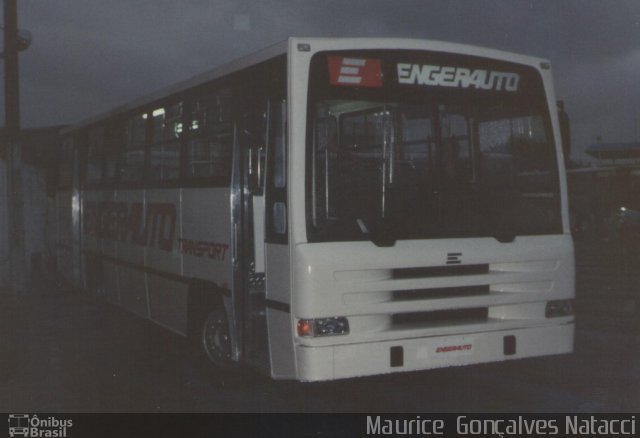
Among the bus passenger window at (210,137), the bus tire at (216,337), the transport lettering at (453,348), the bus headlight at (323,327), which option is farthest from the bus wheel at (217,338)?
the transport lettering at (453,348)

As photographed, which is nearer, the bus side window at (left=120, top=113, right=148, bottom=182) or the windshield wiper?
the windshield wiper

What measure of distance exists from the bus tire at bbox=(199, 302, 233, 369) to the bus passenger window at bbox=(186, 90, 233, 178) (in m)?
1.42

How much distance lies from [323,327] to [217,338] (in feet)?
7.41

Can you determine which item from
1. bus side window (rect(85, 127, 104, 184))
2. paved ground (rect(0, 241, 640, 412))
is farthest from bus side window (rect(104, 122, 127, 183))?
paved ground (rect(0, 241, 640, 412))

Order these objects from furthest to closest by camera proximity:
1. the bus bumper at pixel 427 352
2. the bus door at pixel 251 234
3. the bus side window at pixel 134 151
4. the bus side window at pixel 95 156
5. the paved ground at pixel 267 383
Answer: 1. the bus side window at pixel 95 156
2. the bus side window at pixel 134 151
3. the paved ground at pixel 267 383
4. the bus door at pixel 251 234
5. the bus bumper at pixel 427 352

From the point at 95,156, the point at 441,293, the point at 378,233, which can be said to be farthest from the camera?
the point at 95,156

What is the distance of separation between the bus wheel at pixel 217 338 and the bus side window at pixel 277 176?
1.59m

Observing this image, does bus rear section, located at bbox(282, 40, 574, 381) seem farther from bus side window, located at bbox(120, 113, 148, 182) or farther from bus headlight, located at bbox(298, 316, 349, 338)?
bus side window, located at bbox(120, 113, 148, 182)

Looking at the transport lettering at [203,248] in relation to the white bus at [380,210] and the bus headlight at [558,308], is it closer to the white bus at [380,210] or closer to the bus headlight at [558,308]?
the white bus at [380,210]

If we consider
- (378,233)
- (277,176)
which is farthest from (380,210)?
(277,176)

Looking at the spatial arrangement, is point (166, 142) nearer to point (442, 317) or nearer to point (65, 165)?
point (442, 317)

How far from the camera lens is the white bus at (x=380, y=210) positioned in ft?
23.4

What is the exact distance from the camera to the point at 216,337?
8.99 m

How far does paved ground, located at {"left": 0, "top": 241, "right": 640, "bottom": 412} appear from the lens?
796cm
